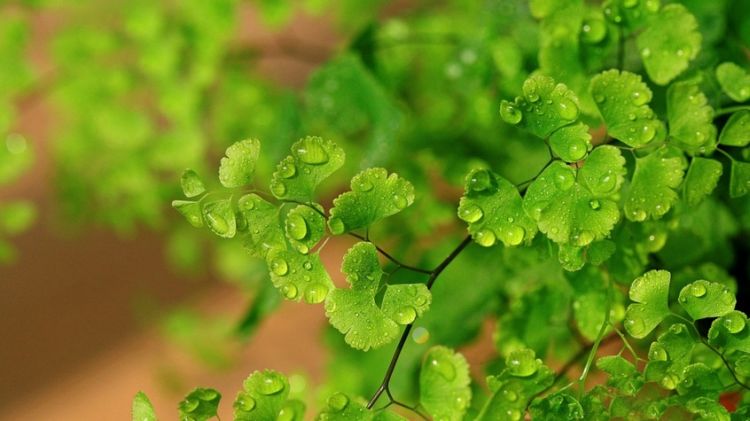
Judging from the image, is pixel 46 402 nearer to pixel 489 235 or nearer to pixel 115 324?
pixel 115 324

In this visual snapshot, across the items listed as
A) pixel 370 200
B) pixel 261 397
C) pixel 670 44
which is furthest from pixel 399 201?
pixel 670 44

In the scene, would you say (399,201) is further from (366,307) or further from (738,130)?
(738,130)

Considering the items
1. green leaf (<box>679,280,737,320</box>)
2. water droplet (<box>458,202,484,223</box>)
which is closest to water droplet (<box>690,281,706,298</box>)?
green leaf (<box>679,280,737,320</box>)

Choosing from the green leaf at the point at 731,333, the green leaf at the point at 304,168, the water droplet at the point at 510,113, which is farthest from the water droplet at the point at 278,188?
the green leaf at the point at 731,333

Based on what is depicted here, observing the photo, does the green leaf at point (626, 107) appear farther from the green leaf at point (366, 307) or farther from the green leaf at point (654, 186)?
the green leaf at point (366, 307)

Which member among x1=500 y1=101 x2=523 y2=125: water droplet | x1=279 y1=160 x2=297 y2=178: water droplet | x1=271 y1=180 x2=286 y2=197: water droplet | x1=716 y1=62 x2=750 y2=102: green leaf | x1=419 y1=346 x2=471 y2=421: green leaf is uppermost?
x1=279 y1=160 x2=297 y2=178: water droplet

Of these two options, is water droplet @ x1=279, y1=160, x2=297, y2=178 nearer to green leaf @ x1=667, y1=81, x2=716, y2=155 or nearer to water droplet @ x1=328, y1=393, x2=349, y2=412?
water droplet @ x1=328, y1=393, x2=349, y2=412
